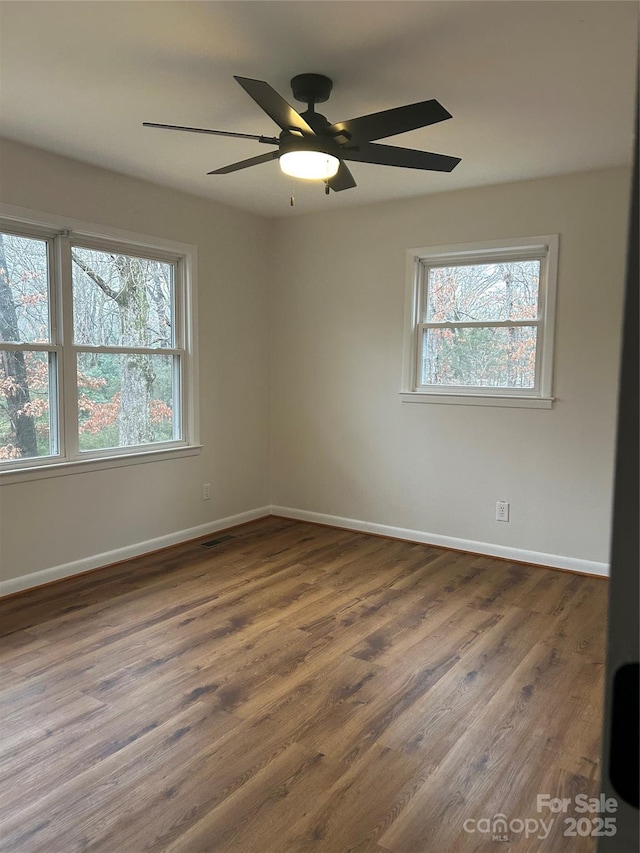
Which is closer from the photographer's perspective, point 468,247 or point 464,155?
point 464,155

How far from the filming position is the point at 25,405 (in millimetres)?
3613

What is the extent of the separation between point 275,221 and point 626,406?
5.12 meters

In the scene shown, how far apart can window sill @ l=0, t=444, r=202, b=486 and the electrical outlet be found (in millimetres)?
2273

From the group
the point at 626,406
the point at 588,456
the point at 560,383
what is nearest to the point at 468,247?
the point at 560,383

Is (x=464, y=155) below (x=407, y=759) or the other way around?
the other way around

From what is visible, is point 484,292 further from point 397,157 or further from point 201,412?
point 201,412

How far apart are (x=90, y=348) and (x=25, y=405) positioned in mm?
553

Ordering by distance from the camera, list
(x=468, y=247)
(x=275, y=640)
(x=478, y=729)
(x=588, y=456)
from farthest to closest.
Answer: (x=468, y=247) < (x=588, y=456) < (x=275, y=640) < (x=478, y=729)

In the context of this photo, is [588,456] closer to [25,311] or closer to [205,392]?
[205,392]

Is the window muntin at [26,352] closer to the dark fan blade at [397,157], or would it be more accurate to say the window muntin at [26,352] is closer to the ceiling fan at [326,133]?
the ceiling fan at [326,133]

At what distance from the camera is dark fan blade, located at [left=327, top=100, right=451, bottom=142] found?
213 centimetres

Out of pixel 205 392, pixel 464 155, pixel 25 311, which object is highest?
pixel 464 155

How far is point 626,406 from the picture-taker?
457 millimetres

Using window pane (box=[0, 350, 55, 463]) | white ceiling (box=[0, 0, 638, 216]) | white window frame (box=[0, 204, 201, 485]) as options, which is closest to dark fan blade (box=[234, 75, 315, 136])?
white ceiling (box=[0, 0, 638, 216])
